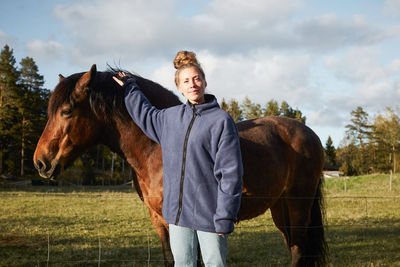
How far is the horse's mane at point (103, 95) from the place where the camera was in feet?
8.60

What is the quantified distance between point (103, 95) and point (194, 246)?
4.93 ft

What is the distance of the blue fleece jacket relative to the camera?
1676 millimetres

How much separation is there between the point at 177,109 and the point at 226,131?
0.42m

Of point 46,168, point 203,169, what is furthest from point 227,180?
point 46,168

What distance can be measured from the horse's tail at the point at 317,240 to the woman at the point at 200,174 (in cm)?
231

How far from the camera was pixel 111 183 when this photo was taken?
32000mm

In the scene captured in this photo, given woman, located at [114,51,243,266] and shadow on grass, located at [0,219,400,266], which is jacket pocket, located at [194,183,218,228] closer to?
woman, located at [114,51,243,266]

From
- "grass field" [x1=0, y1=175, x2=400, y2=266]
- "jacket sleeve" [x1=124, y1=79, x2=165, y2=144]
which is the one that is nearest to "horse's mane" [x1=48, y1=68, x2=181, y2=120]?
"jacket sleeve" [x1=124, y1=79, x2=165, y2=144]

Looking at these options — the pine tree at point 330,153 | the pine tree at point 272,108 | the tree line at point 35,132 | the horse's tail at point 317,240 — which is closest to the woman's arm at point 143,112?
the horse's tail at point 317,240

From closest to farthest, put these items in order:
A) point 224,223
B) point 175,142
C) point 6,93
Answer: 1. point 224,223
2. point 175,142
3. point 6,93

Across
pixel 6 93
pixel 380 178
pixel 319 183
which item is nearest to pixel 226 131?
pixel 319 183

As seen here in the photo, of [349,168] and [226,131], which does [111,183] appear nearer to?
[349,168]

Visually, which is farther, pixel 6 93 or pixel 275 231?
pixel 6 93

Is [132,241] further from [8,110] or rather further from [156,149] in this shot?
[8,110]
